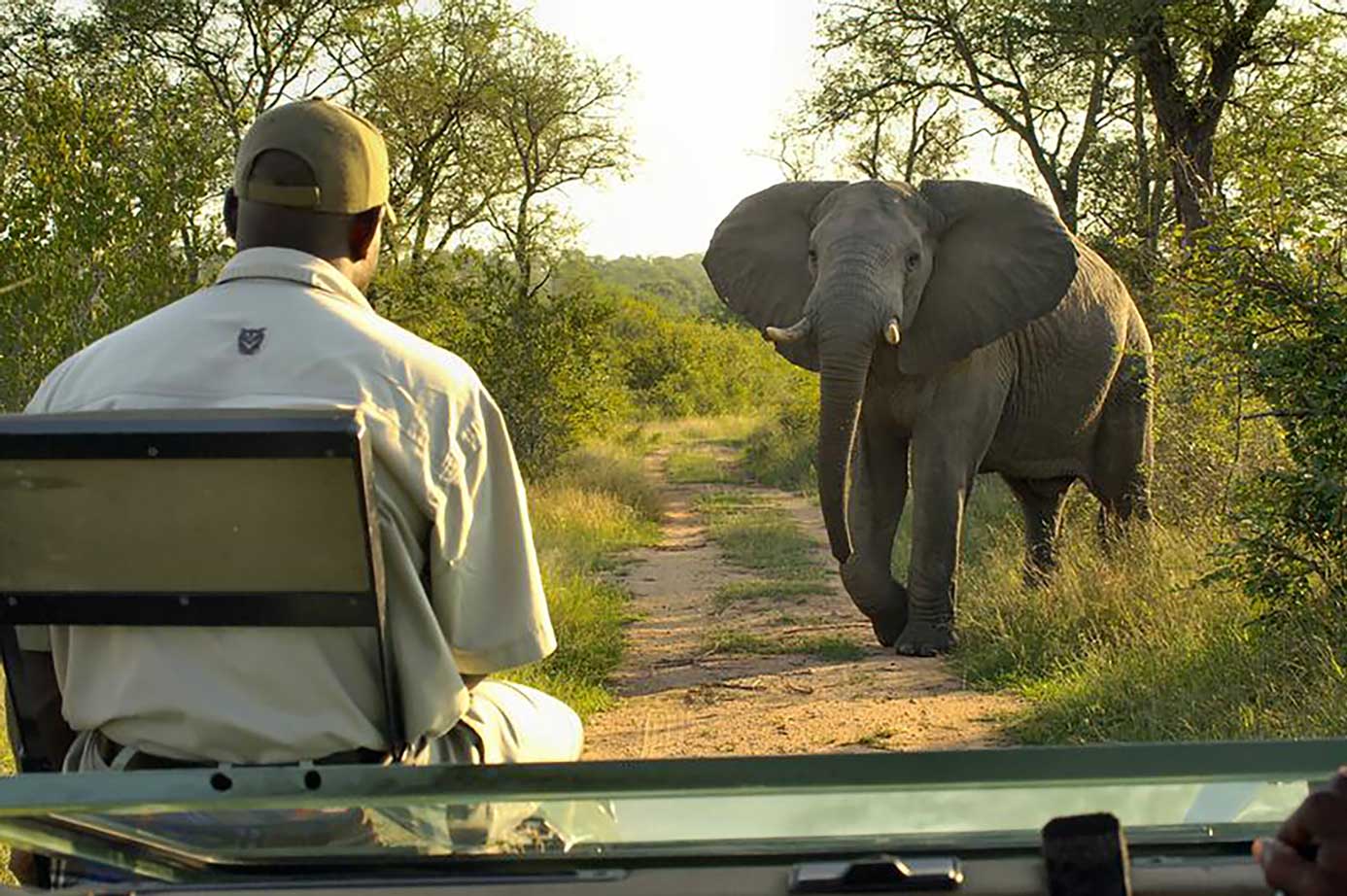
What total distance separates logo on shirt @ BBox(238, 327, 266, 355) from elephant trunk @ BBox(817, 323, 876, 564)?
5.69 metres

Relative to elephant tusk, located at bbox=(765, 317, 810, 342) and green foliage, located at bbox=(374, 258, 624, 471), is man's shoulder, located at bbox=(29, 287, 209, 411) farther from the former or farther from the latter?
green foliage, located at bbox=(374, 258, 624, 471)

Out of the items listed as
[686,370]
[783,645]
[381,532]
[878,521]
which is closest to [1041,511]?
[878,521]

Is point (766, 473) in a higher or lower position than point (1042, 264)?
lower

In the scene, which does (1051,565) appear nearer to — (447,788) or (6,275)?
(6,275)

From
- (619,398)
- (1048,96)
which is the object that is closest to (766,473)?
(619,398)

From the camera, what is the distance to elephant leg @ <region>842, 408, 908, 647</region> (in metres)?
8.67

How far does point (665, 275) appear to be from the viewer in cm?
12694

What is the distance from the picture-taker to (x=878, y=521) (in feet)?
30.0

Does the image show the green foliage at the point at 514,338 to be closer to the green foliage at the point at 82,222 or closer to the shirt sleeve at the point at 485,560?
the green foliage at the point at 82,222

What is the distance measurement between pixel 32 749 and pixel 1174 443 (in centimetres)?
966

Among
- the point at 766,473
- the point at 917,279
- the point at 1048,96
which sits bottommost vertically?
the point at 766,473

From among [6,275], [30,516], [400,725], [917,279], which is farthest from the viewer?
[6,275]

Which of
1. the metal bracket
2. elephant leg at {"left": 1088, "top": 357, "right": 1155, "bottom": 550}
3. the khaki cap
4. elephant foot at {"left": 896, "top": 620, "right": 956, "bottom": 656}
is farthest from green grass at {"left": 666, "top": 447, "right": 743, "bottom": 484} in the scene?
the metal bracket

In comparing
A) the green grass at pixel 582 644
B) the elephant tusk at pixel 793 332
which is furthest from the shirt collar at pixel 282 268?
the elephant tusk at pixel 793 332
